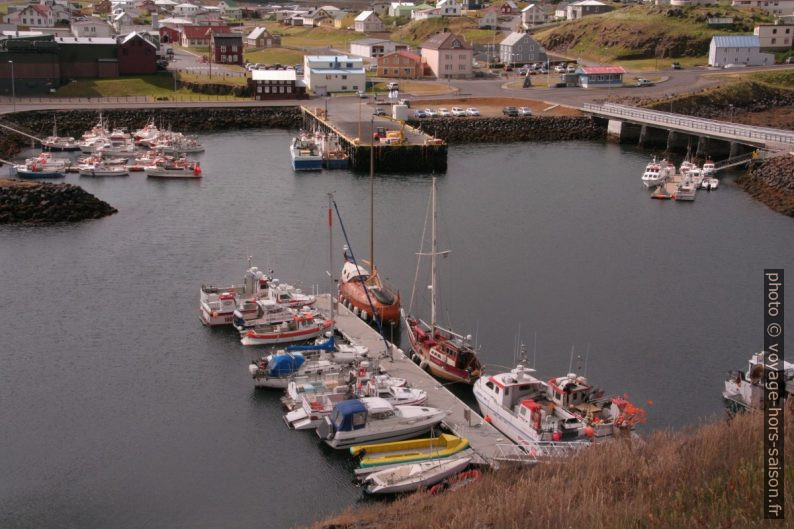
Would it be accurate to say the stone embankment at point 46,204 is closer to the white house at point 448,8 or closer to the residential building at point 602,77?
the residential building at point 602,77

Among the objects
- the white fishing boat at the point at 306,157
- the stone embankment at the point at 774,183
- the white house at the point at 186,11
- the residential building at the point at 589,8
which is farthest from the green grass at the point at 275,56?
the stone embankment at the point at 774,183

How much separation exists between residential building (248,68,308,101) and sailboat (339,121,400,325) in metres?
43.1

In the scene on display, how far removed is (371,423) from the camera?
74.6 ft

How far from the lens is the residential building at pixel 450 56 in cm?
8106

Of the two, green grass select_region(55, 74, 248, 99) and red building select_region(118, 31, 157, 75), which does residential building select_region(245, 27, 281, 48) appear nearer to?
red building select_region(118, 31, 157, 75)

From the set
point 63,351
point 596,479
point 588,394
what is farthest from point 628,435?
point 63,351

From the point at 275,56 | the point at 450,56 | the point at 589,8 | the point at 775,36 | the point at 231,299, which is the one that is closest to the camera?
the point at 231,299

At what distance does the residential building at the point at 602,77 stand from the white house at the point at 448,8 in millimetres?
39943

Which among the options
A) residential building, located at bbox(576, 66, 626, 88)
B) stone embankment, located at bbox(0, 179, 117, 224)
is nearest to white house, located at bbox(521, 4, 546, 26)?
residential building, located at bbox(576, 66, 626, 88)

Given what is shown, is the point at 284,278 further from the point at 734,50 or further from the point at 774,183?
the point at 734,50

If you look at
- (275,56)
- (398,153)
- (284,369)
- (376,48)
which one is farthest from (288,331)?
(275,56)

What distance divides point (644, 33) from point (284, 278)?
63.7 meters

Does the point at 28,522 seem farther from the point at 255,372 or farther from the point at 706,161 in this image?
the point at 706,161

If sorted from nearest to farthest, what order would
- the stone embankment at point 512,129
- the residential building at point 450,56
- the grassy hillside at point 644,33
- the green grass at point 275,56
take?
the stone embankment at point 512,129 → the residential building at point 450,56 → the grassy hillside at point 644,33 → the green grass at point 275,56
